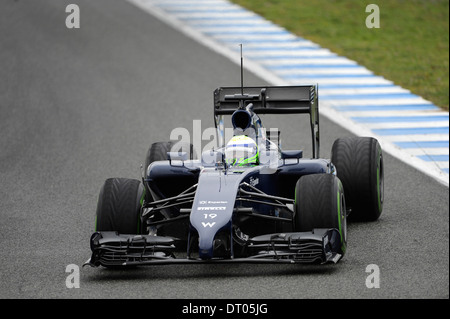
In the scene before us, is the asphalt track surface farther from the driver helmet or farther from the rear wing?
the rear wing

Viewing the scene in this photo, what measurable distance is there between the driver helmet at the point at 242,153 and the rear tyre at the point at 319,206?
0.81m

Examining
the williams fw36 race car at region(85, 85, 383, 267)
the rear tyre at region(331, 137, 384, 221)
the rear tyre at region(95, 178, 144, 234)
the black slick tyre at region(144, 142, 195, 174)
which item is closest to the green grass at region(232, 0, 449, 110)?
the rear tyre at region(331, 137, 384, 221)

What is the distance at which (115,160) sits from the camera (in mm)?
14867

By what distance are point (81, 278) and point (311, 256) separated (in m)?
2.26

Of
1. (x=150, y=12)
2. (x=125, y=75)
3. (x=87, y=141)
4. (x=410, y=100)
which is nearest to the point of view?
(x=87, y=141)

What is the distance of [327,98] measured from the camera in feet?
59.0

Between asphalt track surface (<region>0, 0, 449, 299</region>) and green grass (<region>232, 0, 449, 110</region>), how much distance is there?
2.89 m

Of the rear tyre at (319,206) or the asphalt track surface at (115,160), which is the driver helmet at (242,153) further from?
the asphalt track surface at (115,160)

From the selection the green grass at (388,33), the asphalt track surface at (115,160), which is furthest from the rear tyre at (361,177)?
the green grass at (388,33)

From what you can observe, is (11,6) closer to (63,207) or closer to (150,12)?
(150,12)

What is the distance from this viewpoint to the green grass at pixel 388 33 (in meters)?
19.7

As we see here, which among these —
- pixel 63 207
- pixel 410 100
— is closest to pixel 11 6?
pixel 410 100

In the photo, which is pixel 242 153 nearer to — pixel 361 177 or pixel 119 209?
pixel 119 209
